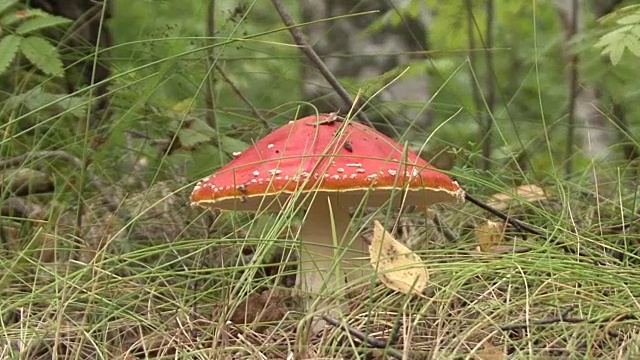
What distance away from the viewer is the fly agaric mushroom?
1.81 meters

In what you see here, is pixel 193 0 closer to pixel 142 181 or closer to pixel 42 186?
pixel 142 181

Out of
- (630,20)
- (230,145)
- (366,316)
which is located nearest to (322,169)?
(366,316)

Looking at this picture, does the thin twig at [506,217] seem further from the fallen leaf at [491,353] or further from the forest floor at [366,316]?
the fallen leaf at [491,353]

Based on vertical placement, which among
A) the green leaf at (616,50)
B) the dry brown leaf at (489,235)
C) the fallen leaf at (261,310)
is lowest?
the fallen leaf at (261,310)

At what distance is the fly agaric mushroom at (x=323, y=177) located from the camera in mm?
1807

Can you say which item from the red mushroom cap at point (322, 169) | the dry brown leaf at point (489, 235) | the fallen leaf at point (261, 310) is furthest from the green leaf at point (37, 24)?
the dry brown leaf at point (489, 235)

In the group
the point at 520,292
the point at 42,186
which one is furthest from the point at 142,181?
the point at 520,292

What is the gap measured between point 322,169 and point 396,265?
1.19 feet

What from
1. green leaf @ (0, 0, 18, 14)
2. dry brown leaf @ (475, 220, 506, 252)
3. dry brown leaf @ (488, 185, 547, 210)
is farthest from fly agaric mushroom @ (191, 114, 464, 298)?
green leaf @ (0, 0, 18, 14)

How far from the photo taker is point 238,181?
189cm

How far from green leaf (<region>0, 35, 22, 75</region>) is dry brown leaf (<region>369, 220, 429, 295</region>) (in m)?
1.18

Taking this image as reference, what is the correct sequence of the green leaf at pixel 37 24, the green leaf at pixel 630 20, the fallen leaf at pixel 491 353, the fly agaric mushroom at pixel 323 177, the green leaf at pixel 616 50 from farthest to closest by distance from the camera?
the green leaf at pixel 37 24 < the green leaf at pixel 630 20 < the green leaf at pixel 616 50 < the fly agaric mushroom at pixel 323 177 < the fallen leaf at pixel 491 353

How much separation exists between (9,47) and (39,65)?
10cm

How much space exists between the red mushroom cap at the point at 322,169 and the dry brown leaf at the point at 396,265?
0.18 meters
